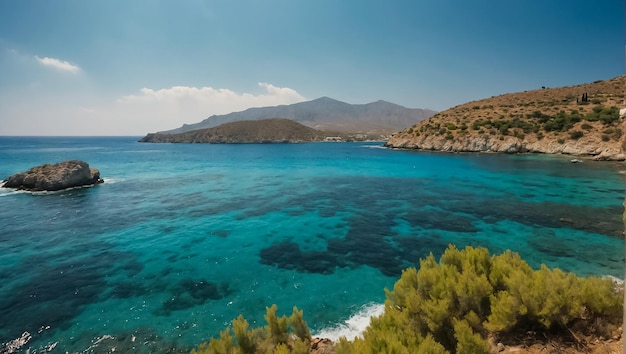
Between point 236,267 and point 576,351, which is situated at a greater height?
point 576,351

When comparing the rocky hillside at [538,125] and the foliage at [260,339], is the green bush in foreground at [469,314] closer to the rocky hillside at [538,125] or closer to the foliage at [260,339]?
the foliage at [260,339]

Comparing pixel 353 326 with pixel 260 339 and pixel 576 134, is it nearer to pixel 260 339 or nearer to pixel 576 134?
pixel 260 339

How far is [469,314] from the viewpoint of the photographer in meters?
5.80

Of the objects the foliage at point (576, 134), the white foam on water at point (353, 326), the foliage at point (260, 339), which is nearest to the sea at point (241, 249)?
the white foam on water at point (353, 326)

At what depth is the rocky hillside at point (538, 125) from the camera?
2399 inches

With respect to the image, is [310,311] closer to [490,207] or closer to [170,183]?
[490,207]

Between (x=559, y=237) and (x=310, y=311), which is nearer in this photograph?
(x=310, y=311)

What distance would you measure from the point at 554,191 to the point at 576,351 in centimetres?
3112

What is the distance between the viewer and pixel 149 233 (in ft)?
65.7

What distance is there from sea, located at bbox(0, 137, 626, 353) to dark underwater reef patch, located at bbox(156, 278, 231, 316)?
0.26 feet

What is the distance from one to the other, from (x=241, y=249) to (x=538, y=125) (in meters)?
86.7

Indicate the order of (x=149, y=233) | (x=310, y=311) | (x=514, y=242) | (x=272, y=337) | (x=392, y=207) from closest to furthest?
1. (x=272, y=337)
2. (x=310, y=311)
3. (x=514, y=242)
4. (x=149, y=233)
5. (x=392, y=207)

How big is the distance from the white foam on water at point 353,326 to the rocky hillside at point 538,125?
193 feet

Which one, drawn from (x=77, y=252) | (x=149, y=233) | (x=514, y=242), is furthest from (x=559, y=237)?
(x=77, y=252)
